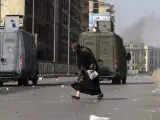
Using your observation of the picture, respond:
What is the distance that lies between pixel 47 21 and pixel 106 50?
6050 centimetres

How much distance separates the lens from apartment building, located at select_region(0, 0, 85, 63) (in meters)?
74.5

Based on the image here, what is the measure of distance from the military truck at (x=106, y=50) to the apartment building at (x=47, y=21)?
28756 millimetres

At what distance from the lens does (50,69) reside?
57.1m

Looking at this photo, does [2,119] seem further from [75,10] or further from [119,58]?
[75,10]

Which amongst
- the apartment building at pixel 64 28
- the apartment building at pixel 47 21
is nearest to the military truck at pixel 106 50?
the apartment building at pixel 47 21

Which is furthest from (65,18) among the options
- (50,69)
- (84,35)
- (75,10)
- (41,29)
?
(84,35)

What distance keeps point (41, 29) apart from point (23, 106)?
7073cm

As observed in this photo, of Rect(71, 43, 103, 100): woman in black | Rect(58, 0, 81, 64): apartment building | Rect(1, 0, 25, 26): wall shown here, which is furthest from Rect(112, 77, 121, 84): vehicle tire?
Rect(58, 0, 81, 64): apartment building

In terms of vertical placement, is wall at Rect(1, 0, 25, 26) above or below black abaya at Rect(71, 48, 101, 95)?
above

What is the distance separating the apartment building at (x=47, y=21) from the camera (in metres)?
74.5

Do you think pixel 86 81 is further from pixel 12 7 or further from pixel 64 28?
pixel 64 28

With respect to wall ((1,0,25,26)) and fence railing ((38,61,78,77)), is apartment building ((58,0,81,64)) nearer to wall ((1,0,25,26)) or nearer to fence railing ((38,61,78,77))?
wall ((1,0,25,26))

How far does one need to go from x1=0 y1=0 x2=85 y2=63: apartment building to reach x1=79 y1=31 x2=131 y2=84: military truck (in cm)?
2876

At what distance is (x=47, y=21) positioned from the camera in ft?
284
